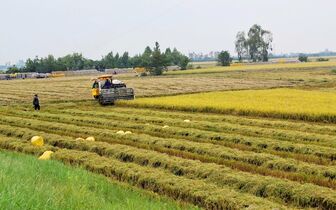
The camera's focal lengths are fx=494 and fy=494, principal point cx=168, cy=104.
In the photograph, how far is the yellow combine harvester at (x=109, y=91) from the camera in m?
35.1

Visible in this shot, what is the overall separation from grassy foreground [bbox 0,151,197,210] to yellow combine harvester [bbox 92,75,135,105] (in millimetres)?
22602

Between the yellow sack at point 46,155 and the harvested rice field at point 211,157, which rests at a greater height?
the yellow sack at point 46,155

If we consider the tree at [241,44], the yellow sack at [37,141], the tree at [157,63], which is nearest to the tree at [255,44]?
the tree at [241,44]

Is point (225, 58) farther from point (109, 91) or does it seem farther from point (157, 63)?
point (109, 91)

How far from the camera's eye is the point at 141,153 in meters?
14.4

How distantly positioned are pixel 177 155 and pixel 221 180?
3835mm

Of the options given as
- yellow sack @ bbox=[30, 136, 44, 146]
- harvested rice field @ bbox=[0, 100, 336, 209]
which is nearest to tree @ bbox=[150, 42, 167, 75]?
harvested rice field @ bbox=[0, 100, 336, 209]

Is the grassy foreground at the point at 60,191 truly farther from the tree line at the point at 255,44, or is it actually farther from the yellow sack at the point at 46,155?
the tree line at the point at 255,44

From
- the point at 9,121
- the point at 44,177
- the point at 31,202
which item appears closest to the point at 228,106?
the point at 9,121

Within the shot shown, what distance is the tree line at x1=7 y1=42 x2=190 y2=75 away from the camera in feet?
303

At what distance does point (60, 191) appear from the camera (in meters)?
8.00

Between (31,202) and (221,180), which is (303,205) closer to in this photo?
(221,180)

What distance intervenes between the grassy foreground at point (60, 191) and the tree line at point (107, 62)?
Result: 263 feet

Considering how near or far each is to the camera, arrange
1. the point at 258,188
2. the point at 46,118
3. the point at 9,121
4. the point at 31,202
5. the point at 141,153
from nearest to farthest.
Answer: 1. the point at 31,202
2. the point at 258,188
3. the point at 141,153
4. the point at 9,121
5. the point at 46,118
